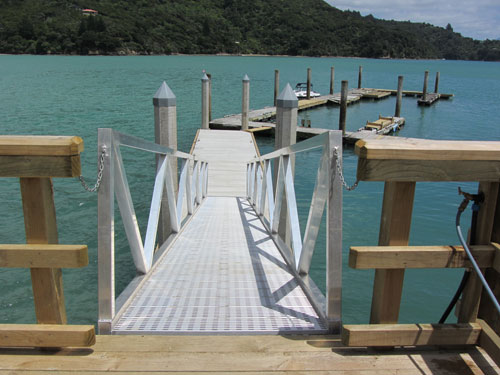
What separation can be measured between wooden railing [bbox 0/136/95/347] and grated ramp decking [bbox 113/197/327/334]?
43 cm

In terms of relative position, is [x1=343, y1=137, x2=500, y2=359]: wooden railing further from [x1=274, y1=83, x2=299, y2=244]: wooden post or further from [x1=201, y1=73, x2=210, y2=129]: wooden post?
[x1=201, y1=73, x2=210, y2=129]: wooden post

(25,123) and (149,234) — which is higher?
(149,234)

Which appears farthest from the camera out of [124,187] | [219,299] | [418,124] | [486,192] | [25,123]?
[418,124]

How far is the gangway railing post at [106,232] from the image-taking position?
7.48ft

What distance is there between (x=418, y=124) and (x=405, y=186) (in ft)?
90.8

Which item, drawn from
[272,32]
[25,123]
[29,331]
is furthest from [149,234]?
[272,32]

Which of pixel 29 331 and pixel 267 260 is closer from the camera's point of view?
pixel 29 331

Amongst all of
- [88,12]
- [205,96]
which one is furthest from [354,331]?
[88,12]

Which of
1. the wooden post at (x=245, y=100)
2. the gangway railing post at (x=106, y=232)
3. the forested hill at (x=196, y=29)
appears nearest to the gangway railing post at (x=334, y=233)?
the gangway railing post at (x=106, y=232)

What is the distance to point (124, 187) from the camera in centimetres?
267

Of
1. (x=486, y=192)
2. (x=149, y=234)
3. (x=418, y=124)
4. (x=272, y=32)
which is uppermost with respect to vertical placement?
(x=272, y=32)

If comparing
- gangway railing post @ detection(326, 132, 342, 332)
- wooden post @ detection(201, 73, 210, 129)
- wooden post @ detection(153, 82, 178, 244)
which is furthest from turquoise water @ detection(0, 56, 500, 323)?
gangway railing post @ detection(326, 132, 342, 332)

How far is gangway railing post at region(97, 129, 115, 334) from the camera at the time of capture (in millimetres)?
2279

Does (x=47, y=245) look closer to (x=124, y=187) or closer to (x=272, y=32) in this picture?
(x=124, y=187)
